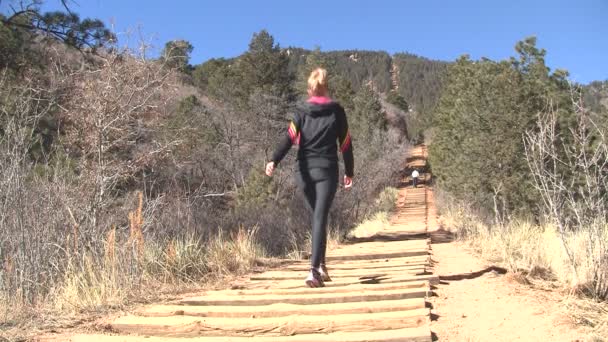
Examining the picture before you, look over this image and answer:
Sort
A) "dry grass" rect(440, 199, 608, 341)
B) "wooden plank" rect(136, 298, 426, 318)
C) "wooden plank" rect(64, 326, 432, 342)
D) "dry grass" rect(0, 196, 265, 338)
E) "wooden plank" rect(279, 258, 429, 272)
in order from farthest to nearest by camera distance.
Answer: "wooden plank" rect(279, 258, 429, 272)
"dry grass" rect(0, 196, 265, 338)
"wooden plank" rect(136, 298, 426, 318)
"dry grass" rect(440, 199, 608, 341)
"wooden plank" rect(64, 326, 432, 342)

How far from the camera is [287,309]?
4449 millimetres

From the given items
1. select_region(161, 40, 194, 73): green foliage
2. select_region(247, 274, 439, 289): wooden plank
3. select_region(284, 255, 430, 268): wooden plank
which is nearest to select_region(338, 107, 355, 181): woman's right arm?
select_region(247, 274, 439, 289): wooden plank

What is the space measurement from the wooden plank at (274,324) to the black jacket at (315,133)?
1703 mm

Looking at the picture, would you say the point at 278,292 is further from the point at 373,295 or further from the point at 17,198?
the point at 17,198

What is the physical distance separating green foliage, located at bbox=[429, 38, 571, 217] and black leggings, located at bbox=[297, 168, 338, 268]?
9.16 metres

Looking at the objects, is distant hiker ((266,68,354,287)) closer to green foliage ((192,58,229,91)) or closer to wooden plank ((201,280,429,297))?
wooden plank ((201,280,429,297))

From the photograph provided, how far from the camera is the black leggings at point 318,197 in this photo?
5457mm

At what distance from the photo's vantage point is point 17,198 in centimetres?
560

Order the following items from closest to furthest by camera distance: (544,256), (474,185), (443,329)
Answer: (443,329)
(544,256)
(474,185)

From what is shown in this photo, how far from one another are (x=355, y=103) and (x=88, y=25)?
1400 inches

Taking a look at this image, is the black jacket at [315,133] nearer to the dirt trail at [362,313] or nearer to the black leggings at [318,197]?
the black leggings at [318,197]

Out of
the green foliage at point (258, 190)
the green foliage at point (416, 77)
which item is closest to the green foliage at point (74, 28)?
the green foliage at point (258, 190)

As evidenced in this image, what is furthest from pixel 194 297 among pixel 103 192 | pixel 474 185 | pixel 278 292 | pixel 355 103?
pixel 355 103

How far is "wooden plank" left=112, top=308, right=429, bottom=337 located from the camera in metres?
3.96
